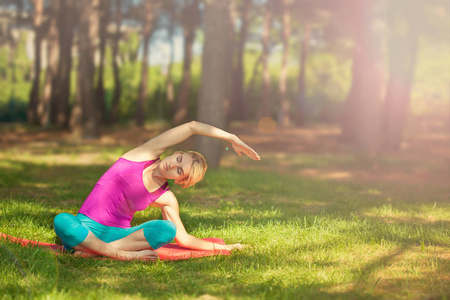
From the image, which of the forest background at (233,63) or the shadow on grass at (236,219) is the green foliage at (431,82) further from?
the shadow on grass at (236,219)

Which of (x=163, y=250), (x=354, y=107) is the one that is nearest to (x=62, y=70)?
(x=354, y=107)

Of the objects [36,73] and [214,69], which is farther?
[36,73]

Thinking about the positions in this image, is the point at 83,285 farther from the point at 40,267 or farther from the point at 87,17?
the point at 87,17

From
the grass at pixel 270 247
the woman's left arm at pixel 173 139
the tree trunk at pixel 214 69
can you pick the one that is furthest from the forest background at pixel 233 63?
the woman's left arm at pixel 173 139

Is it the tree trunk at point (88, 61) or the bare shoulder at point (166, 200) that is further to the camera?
the tree trunk at point (88, 61)

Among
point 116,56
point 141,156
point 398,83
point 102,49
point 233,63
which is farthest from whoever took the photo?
point 233,63

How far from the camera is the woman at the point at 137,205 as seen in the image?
440cm

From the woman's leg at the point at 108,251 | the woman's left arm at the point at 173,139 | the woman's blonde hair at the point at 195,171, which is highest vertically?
the woman's left arm at the point at 173,139

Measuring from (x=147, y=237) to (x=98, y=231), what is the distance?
46 cm

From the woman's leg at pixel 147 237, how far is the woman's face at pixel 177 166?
44 cm

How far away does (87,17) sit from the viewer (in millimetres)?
18781

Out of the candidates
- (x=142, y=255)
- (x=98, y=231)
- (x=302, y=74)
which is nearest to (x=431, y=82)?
(x=302, y=74)

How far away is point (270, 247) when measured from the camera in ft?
15.9

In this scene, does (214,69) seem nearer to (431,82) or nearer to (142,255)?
(142,255)
